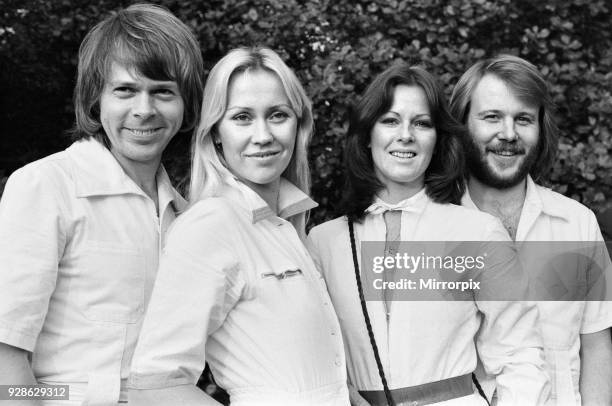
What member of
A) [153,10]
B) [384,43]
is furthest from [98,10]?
[153,10]

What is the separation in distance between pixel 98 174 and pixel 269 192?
2.06 ft

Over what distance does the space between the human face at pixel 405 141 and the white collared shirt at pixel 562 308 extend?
→ 0.33 meters

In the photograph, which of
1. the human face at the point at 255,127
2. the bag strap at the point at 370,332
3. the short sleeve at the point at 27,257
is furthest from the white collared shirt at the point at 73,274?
the bag strap at the point at 370,332

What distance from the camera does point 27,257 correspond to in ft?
8.44

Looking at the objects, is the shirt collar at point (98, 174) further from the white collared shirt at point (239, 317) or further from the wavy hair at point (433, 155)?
the wavy hair at point (433, 155)

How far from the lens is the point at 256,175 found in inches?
115

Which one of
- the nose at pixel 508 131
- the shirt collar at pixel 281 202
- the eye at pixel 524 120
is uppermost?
the eye at pixel 524 120

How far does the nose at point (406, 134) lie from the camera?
132 inches

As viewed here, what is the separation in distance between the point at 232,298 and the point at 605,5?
400cm

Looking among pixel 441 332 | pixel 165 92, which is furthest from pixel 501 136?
pixel 165 92

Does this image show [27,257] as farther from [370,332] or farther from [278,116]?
[370,332]

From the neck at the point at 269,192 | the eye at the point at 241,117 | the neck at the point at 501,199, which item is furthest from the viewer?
the neck at the point at 501,199

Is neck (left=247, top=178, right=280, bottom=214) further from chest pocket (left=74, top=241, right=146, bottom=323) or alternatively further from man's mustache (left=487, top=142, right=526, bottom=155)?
man's mustache (left=487, top=142, right=526, bottom=155)

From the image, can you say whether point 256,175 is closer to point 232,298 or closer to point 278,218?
point 278,218
